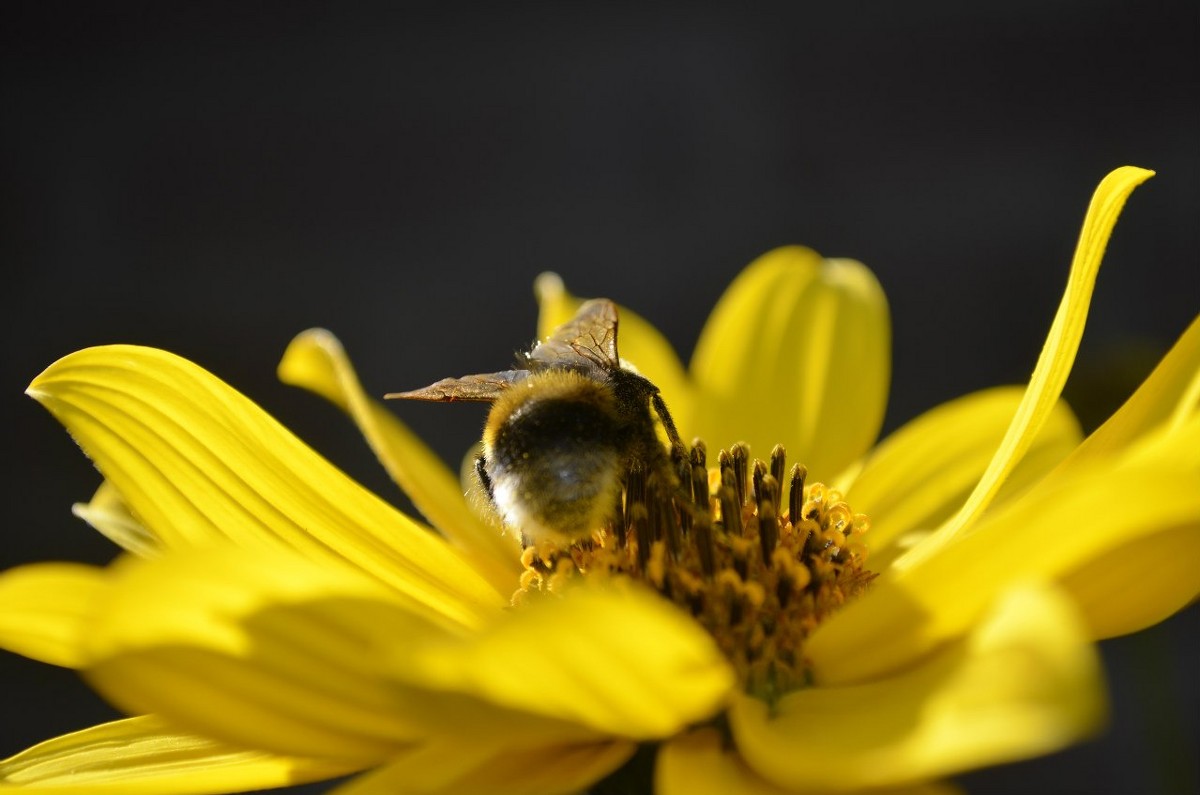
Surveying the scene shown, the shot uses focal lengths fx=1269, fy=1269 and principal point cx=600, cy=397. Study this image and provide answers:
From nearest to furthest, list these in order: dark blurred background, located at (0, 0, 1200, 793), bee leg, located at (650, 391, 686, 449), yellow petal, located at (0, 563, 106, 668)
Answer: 1. yellow petal, located at (0, 563, 106, 668)
2. bee leg, located at (650, 391, 686, 449)
3. dark blurred background, located at (0, 0, 1200, 793)

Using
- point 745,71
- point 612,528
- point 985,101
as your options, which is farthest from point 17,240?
point 612,528

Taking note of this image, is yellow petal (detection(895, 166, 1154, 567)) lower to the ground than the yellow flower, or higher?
higher

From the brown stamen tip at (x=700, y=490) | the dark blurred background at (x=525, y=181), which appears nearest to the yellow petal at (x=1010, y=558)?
the brown stamen tip at (x=700, y=490)

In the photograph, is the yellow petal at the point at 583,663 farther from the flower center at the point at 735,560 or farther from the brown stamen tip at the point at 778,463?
the brown stamen tip at the point at 778,463

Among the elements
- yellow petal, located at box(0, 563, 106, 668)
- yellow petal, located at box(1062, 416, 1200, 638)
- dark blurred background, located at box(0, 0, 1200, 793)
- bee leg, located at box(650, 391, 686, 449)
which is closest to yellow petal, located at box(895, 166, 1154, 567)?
yellow petal, located at box(1062, 416, 1200, 638)

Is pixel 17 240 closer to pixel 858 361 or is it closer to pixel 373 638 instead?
pixel 858 361

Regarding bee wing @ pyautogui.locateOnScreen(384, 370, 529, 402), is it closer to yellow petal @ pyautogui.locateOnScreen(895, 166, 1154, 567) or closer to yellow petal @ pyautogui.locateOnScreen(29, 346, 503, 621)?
yellow petal @ pyautogui.locateOnScreen(29, 346, 503, 621)

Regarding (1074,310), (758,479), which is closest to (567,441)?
(758,479)
